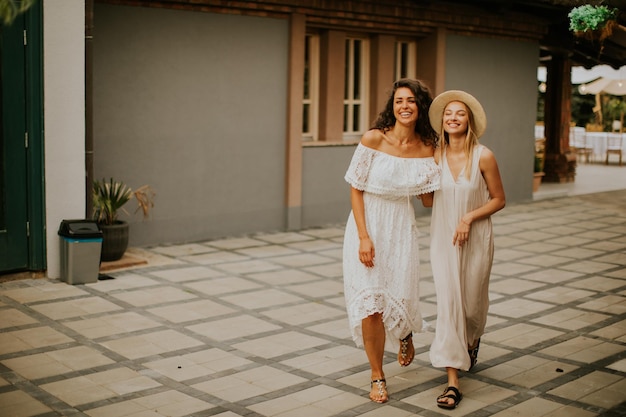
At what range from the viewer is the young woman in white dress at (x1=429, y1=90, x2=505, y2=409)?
5.40 meters

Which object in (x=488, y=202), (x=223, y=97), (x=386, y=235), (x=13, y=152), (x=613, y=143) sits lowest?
(x=386, y=235)

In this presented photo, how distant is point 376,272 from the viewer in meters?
5.39

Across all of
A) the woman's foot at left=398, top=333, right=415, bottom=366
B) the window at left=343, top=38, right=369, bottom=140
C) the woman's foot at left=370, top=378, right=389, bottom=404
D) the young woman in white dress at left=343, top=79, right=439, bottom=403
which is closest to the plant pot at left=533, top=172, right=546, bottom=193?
the window at left=343, top=38, right=369, bottom=140

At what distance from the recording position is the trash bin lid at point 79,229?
8.24 m

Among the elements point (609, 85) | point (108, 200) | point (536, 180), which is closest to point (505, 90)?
point (536, 180)

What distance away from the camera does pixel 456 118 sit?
541cm

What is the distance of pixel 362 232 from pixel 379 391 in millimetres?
1031

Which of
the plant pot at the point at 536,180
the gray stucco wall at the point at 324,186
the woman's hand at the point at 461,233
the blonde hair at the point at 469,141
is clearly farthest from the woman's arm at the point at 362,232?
the plant pot at the point at 536,180

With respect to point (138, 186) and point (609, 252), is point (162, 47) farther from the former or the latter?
point (609, 252)

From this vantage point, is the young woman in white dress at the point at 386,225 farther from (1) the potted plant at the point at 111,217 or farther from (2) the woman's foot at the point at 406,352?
(1) the potted plant at the point at 111,217

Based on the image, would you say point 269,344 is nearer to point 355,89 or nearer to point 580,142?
point 355,89

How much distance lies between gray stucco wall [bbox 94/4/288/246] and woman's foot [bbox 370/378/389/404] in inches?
220

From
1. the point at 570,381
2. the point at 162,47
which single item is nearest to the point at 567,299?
the point at 570,381

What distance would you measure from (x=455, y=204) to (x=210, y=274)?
419 centimetres
